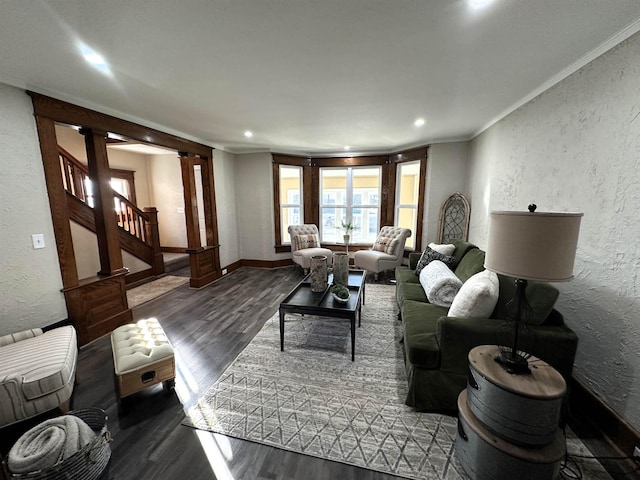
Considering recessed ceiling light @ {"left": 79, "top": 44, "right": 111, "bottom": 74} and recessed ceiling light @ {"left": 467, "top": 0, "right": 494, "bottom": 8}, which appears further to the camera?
recessed ceiling light @ {"left": 79, "top": 44, "right": 111, "bottom": 74}

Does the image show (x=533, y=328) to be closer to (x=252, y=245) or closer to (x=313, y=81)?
(x=313, y=81)

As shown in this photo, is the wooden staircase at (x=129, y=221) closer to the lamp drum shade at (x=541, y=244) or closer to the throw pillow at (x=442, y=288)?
the throw pillow at (x=442, y=288)

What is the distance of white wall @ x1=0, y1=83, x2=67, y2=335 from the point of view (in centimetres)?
216

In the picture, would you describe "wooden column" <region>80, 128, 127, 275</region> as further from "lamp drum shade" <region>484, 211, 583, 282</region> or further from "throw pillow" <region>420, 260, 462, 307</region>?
"lamp drum shade" <region>484, 211, 583, 282</region>

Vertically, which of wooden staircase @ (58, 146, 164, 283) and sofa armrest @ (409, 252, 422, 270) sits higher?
wooden staircase @ (58, 146, 164, 283)

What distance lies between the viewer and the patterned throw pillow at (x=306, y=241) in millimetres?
5223

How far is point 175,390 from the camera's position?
2.07m

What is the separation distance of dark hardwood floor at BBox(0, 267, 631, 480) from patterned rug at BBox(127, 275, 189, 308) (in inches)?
15.1

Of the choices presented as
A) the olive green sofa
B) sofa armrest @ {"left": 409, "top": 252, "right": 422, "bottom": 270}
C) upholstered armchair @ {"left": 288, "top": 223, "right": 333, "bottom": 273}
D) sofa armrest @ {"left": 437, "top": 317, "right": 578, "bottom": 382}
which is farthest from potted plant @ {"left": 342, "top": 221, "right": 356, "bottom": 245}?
sofa armrest @ {"left": 437, "top": 317, "right": 578, "bottom": 382}

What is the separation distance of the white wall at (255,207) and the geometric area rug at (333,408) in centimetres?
298

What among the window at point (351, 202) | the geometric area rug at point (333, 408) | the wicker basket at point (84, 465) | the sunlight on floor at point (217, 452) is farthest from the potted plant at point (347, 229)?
the wicker basket at point (84, 465)

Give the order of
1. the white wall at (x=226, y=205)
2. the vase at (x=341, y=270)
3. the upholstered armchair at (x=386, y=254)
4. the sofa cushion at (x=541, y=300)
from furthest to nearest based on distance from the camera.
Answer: the white wall at (x=226, y=205) < the upholstered armchair at (x=386, y=254) < the vase at (x=341, y=270) < the sofa cushion at (x=541, y=300)

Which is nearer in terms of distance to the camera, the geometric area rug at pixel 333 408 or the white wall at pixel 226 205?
the geometric area rug at pixel 333 408

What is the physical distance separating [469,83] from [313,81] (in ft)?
4.53
